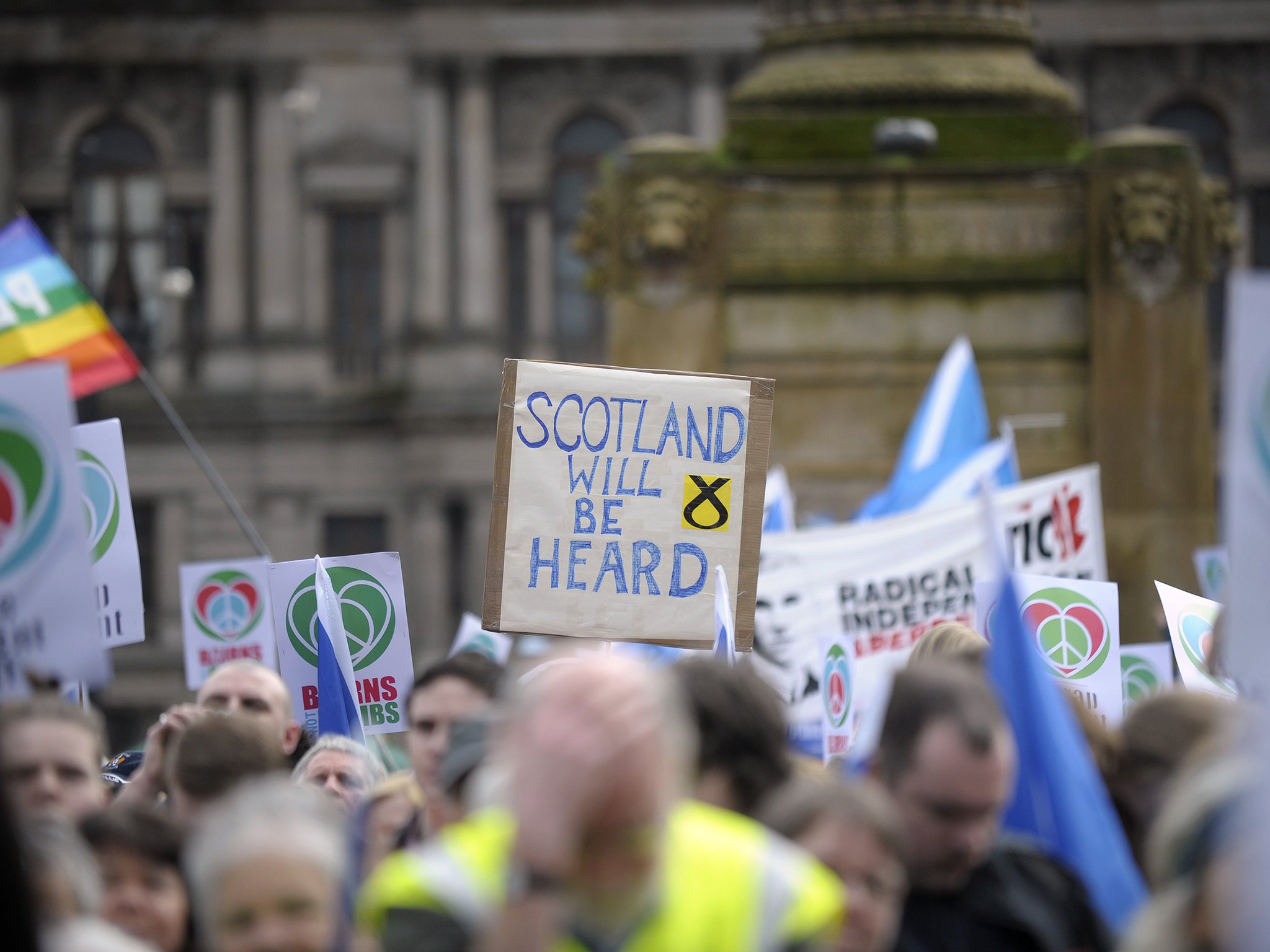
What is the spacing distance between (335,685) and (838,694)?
236 centimetres

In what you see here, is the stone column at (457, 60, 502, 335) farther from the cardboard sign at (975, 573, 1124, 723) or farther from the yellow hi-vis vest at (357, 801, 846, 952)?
the yellow hi-vis vest at (357, 801, 846, 952)

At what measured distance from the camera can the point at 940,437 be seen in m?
11.0

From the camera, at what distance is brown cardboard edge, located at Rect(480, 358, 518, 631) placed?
6699mm

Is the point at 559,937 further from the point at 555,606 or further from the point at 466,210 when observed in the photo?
the point at 466,210

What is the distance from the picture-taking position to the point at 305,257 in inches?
1618

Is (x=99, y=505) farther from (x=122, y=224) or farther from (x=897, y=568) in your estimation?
(x=122, y=224)

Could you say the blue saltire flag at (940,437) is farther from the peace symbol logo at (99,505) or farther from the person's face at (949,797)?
the person's face at (949,797)

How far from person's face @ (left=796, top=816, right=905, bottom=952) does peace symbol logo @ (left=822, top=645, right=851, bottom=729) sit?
429 centimetres

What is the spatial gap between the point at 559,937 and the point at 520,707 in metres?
0.29

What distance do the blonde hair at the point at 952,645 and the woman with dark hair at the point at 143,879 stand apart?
181 centimetres

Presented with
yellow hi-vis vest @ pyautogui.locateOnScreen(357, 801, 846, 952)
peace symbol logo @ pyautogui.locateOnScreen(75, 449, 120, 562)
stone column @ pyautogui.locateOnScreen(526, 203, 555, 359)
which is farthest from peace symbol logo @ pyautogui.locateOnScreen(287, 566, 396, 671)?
stone column @ pyautogui.locateOnScreen(526, 203, 555, 359)

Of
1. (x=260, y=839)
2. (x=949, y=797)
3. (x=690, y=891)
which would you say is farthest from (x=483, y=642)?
(x=690, y=891)

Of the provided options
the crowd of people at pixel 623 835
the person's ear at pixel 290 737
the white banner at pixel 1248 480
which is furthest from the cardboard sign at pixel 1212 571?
the white banner at pixel 1248 480

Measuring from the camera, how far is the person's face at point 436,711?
193 inches
